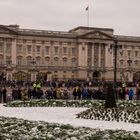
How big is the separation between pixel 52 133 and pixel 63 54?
8334cm

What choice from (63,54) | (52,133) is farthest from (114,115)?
(63,54)

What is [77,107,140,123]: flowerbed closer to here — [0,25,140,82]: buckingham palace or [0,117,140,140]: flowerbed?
[0,117,140,140]: flowerbed

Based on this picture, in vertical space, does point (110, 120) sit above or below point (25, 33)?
below

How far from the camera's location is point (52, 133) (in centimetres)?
1589

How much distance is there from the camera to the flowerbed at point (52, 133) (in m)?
14.9

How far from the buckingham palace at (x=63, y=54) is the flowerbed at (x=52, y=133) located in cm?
7101

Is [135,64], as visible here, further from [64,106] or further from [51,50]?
[64,106]

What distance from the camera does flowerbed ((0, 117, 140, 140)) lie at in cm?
1486

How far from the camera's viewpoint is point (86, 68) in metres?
99.6

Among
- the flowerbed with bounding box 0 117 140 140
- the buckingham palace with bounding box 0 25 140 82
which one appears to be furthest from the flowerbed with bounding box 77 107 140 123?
the buckingham palace with bounding box 0 25 140 82

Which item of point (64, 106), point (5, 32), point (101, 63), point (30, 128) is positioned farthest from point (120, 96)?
point (101, 63)

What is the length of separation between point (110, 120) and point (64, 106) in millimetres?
8844

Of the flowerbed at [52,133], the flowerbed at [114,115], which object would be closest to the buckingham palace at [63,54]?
the flowerbed at [114,115]

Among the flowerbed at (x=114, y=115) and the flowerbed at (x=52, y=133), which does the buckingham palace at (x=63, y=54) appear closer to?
the flowerbed at (x=114, y=115)
